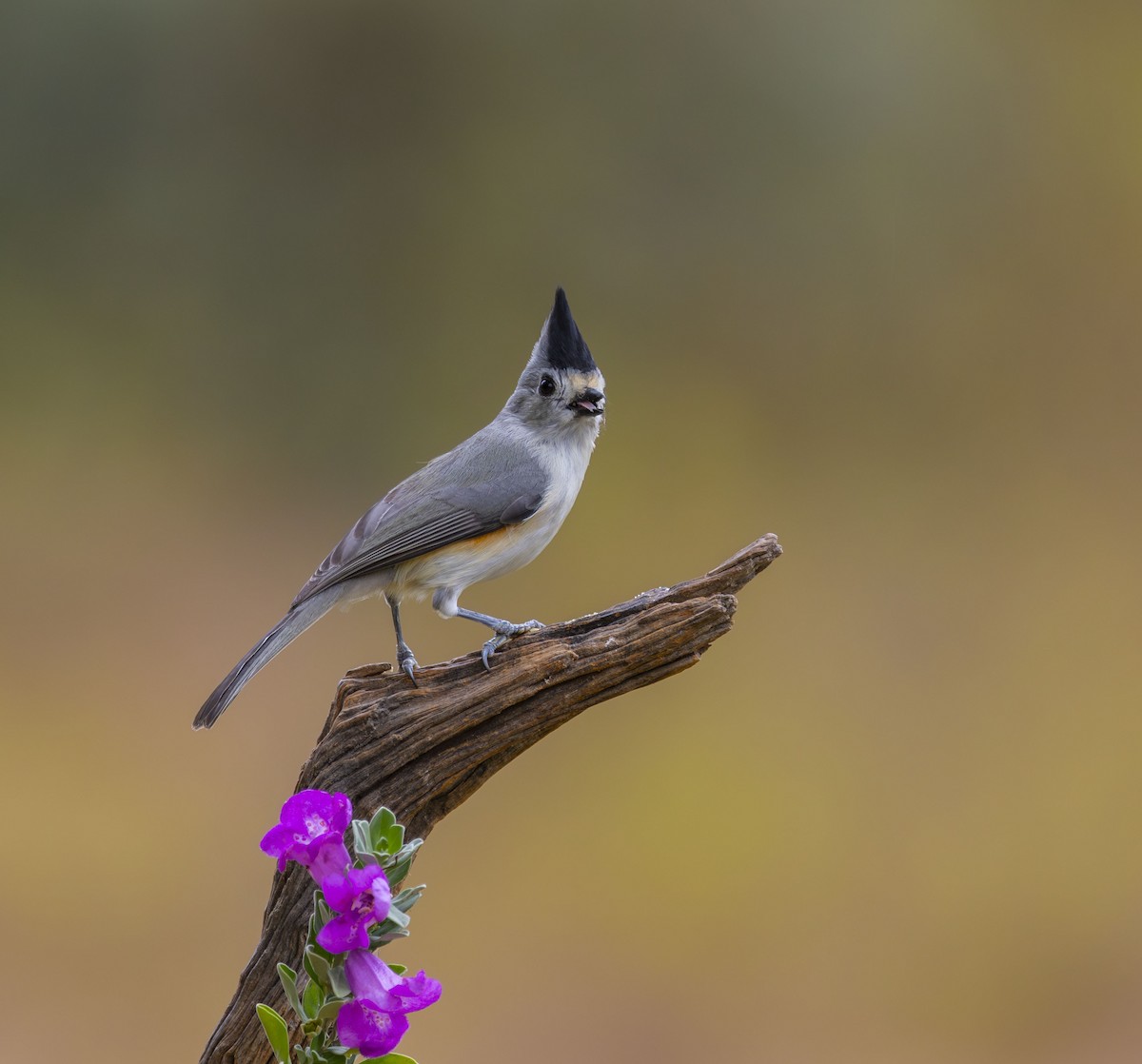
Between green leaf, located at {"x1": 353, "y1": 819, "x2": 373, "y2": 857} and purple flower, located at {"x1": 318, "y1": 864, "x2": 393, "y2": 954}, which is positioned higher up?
green leaf, located at {"x1": 353, "y1": 819, "x2": 373, "y2": 857}

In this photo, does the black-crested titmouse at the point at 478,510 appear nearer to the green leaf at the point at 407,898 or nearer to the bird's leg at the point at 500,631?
the bird's leg at the point at 500,631

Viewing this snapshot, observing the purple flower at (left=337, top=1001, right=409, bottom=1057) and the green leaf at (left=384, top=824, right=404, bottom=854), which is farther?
the green leaf at (left=384, top=824, right=404, bottom=854)

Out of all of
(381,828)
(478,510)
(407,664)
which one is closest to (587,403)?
(478,510)

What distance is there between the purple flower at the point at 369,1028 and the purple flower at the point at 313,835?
0.50ft

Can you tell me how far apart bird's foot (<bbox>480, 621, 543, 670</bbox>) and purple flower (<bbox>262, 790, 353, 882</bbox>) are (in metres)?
0.85

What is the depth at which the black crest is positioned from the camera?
2668 millimetres

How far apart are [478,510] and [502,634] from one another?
1.29 ft

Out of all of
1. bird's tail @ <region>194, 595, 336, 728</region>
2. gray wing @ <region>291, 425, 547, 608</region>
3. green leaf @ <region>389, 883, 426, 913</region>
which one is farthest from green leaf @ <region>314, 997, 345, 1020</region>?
gray wing @ <region>291, 425, 547, 608</region>

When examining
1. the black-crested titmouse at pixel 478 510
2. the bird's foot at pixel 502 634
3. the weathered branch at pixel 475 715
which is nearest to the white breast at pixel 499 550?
the black-crested titmouse at pixel 478 510

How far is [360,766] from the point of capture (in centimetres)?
216

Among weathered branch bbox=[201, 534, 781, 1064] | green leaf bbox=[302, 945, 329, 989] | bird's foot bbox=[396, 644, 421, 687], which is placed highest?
bird's foot bbox=[396, 644, 421, 687]

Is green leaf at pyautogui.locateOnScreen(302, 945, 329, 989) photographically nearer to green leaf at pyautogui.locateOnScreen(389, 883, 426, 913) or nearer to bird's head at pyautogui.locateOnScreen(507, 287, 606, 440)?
green leaf at pyautogui.locateOnScreen(389, 883, 426, 913)

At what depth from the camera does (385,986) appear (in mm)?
1338

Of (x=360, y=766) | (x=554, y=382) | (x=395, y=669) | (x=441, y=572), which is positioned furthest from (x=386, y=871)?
(x=554, y=382)
